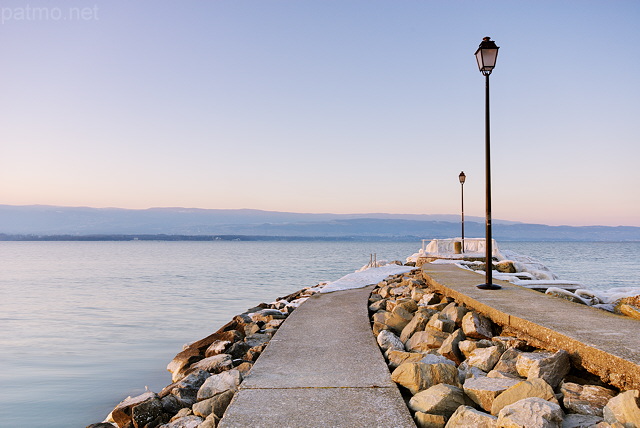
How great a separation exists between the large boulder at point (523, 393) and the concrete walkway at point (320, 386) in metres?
0.59

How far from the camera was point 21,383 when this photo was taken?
27.6 ft

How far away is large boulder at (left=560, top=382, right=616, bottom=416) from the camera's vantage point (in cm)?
291

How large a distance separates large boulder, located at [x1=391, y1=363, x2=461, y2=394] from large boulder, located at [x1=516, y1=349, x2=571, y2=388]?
53cm

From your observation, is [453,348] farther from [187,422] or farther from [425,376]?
[187,422]

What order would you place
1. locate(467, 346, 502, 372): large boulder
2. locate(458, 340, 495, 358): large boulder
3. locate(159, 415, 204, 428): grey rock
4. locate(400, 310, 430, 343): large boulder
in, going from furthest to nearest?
locate(400, 310, 430, 343): large boulder < locate(458, 340, 495, 358): large boulder < locate(467, 346, 502, 372): large boulder < locate(159, 415, 204, 428): grey rock

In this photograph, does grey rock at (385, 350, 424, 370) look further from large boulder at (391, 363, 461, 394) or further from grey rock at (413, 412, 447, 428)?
grey rock at (413, 412, 447, 428)

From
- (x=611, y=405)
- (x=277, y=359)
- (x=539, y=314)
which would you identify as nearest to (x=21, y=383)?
(x=277, y=359)

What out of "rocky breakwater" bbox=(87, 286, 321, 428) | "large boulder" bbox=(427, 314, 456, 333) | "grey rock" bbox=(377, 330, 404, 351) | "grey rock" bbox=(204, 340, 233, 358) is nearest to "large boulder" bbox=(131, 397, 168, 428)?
"rocky breakwater" bbox=(87, 286, 321, 428)

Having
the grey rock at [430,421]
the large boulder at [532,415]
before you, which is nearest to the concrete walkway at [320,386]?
the grey rock at [430,421]

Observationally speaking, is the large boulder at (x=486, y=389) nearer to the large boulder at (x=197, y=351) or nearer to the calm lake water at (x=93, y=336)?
the large boulder at (x=197, y=351)

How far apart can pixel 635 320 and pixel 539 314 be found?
2.82ft

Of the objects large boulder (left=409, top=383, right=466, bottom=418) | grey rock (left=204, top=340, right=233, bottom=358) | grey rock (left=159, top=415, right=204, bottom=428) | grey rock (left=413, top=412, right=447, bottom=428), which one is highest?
large boulder (left=409, top=383, right=466, bottom=418)

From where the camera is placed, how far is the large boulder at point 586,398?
2910mm

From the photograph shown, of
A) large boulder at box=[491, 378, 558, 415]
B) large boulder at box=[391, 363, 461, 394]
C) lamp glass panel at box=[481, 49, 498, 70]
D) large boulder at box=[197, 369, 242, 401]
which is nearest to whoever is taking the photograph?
large boulder at box=[491, 378, 558, 415]
